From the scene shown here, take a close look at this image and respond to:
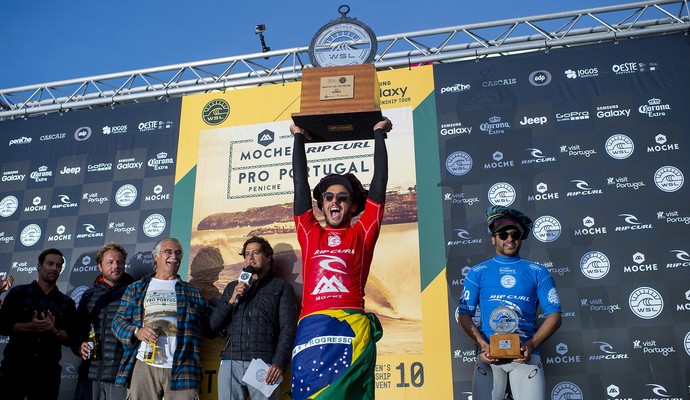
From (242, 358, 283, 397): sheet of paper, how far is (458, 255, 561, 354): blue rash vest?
4.85 feet

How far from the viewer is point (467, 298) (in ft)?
12.9

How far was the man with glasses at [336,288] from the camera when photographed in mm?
2594

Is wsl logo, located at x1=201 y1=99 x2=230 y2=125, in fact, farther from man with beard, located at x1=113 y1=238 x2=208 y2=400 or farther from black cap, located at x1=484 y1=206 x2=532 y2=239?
black cap, located at x1=484 y1=206 x2=532 y2=239

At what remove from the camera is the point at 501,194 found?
17.1 feet

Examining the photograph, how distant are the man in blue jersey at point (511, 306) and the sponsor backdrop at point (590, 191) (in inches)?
42.0

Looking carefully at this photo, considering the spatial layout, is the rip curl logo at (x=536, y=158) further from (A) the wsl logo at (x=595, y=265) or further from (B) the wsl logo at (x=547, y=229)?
(A) the wsl logo at (x=595, y=265)

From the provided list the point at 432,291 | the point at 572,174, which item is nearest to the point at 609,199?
the point at 572,174

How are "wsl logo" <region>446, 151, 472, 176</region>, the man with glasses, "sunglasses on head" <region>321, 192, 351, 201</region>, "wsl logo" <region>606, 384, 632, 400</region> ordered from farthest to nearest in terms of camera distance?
"wsl logo" <region>446, 151, 472, 176</region>, "wsl logo" <region>606, 384, 632, 400</region>, "sunglasses on head" <region>321, 192, 351, 201</region>, the man with glasses

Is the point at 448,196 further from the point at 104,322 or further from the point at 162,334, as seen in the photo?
the point at 104,322

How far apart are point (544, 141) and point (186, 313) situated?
3.13m

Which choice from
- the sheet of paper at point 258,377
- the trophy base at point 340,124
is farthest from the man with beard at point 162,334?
the trophy base at point 340,124

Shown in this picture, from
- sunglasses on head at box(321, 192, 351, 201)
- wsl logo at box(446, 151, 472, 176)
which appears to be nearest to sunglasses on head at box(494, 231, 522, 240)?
sunglasses on head at box(321, 192, 351, 201)

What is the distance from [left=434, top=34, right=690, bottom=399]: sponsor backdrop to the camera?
184 inches

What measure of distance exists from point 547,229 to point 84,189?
424 cm
